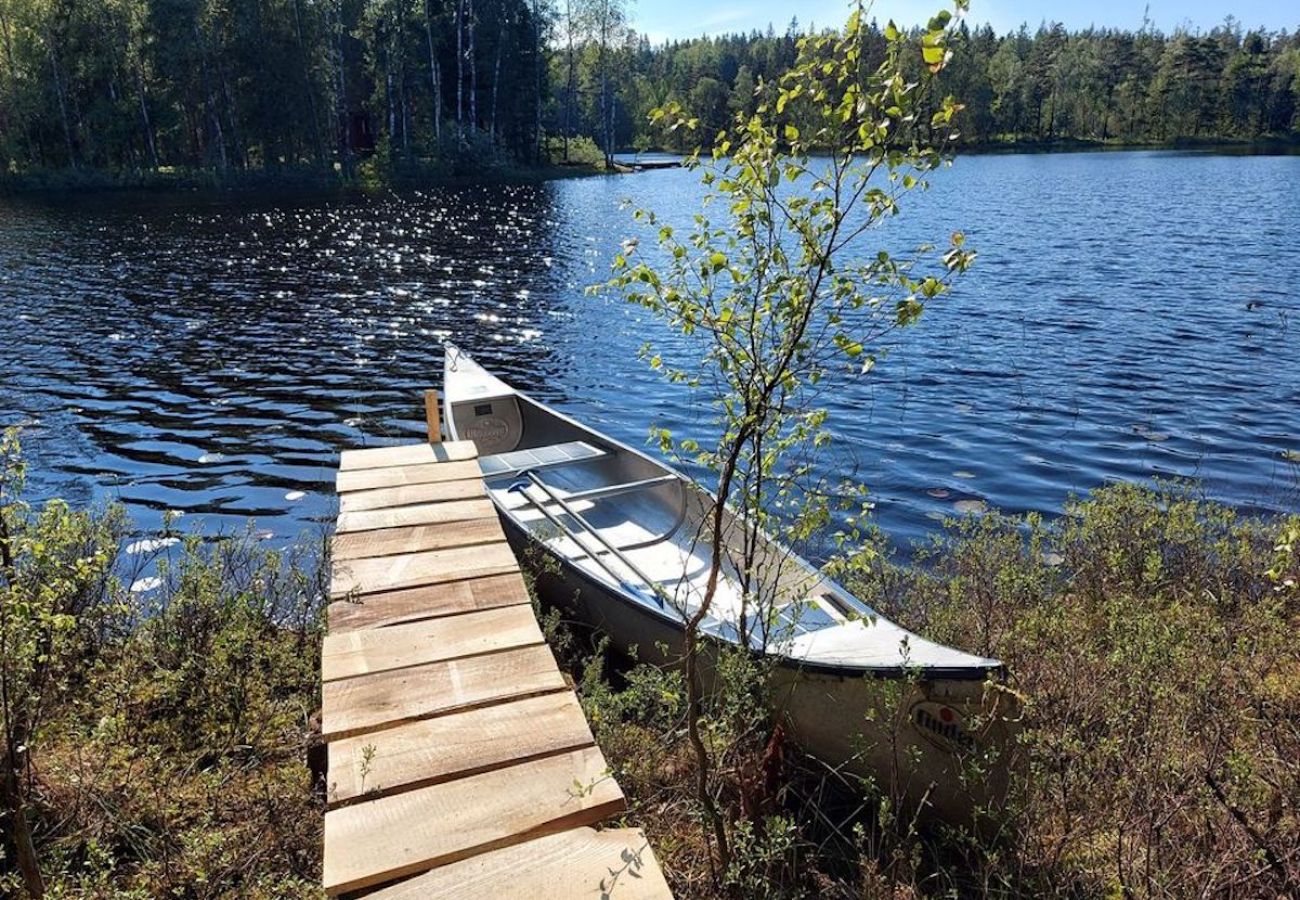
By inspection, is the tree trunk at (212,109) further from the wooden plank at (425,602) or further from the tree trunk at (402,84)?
the wooden plank at (425,602)

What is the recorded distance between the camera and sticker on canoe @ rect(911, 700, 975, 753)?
4059mm

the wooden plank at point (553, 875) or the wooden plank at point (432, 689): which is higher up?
the wooden plank at point (432, 689)

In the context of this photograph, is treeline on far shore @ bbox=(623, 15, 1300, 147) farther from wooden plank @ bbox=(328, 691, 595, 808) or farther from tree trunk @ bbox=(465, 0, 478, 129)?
wooden plank @ bbox=(328, 691, 595, 808)

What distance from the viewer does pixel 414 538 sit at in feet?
18.8

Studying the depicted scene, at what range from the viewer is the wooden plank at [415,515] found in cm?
591

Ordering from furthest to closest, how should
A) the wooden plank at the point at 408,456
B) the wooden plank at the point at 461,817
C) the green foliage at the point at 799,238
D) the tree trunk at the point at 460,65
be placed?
the tree trunk at the point at 460,65
the wooden plank at the point at 408,456
the wooden plank at the point at 461,817
the green foliage at the point at 799,238

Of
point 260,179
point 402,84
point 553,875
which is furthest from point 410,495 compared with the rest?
point 402,84

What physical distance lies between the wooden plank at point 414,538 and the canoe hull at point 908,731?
1.78m

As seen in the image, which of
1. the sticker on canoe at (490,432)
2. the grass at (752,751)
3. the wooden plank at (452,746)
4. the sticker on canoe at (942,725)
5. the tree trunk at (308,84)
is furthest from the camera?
the tree trunk at (308,84)

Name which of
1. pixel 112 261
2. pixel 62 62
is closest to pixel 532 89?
pixel 62 62

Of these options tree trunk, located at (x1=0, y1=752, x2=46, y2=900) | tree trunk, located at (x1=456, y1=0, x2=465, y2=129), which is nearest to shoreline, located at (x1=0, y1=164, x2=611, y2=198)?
tree trunk, located at (x1=456, y1=0, x2=465, y2=129)

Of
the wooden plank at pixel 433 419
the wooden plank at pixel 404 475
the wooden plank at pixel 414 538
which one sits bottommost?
the wooden plank at pixel 414 538

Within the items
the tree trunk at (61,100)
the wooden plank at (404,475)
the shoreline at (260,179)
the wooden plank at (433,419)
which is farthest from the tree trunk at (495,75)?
the wooden plank at (404,475)

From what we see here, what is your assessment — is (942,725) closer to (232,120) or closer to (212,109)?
(212,109)
